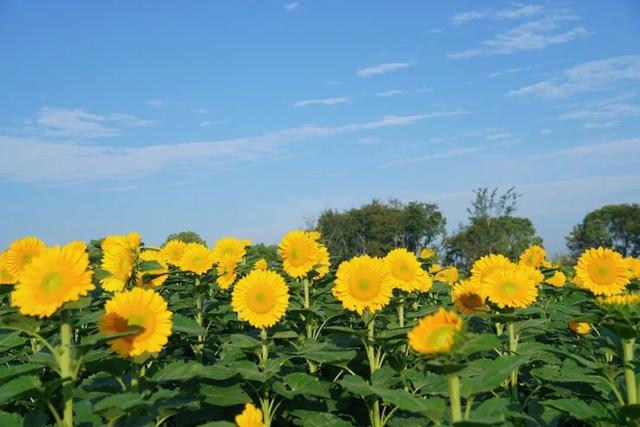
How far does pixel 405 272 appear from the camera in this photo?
5.15 m

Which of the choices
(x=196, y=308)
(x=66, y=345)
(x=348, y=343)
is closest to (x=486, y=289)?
(x=348, y=343)

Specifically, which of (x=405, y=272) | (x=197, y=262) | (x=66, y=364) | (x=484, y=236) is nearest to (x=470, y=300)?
(x=405, y=272)

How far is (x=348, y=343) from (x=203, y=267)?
5.42 feet

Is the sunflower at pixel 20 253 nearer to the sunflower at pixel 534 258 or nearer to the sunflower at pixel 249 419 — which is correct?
the sunflower at pixel 249 419

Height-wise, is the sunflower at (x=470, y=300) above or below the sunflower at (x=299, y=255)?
below

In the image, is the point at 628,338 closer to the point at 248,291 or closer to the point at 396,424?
the point at 396,424

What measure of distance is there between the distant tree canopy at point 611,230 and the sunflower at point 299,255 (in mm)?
61195

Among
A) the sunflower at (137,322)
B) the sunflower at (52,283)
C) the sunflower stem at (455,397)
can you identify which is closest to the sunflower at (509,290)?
the sunflower stem at (455,397)

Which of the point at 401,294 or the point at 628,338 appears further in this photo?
the point at 401,294

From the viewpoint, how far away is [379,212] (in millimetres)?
62000

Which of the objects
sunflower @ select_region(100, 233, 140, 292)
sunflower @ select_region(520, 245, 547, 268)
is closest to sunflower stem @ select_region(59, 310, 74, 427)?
sunflower @ select_region(100, 233, 140, 292)

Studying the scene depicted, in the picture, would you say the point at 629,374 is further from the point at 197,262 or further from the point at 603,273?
the point at 197,262

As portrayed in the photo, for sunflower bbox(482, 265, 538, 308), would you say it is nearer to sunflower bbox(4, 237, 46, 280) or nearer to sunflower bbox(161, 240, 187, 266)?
sunflower bbox(4, 237, 46, 280)

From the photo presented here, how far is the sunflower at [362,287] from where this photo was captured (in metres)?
4.55
